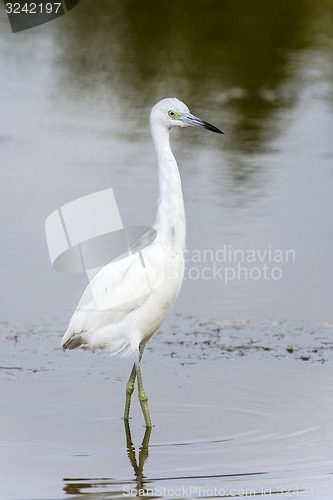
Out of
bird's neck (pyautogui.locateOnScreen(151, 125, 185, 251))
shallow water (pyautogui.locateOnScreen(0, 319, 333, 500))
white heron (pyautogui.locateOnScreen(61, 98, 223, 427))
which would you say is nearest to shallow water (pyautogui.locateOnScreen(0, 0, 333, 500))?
shallow water (pyautogui.locateOnScreen(0, 319, 333, 500))

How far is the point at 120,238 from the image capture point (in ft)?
35.9

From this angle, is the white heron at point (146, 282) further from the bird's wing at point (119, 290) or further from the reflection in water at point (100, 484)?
the reflection in water at point (100, 484)

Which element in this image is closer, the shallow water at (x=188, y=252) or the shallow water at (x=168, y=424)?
the shallow water at (x=168, y=424)

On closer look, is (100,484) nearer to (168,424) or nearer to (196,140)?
(168,424)

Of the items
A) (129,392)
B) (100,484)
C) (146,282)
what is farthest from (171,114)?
(100,484)

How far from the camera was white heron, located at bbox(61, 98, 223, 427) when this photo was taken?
285 inches

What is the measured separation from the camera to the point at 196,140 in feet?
53.2

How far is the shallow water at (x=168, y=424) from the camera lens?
6156 millimetres

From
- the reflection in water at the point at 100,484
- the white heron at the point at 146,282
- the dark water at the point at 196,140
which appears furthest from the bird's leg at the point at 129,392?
the dark water at the point at 196,140

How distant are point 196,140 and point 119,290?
30.0ft

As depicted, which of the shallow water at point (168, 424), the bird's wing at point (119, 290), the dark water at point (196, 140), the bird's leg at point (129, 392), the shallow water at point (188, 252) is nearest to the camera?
the shallow water at point (168, 424)

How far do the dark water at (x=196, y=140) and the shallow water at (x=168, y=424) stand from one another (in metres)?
1.20

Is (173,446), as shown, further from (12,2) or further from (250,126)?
(12,2)

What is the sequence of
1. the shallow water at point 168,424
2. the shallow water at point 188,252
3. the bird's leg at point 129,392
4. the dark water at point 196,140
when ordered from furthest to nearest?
the dark water at point 196,140, the bird's leg at point 129,392, the shallow water at point 188,252, the shallow water at point 168,424
